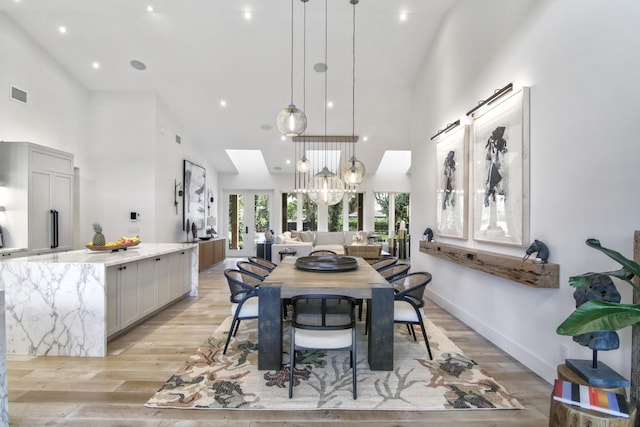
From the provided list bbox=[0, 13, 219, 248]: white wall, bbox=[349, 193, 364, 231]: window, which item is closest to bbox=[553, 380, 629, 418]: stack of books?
bbox=[0, 13, 219, 248]: white wall

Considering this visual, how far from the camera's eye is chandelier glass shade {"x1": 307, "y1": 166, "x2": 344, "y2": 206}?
5.14 m

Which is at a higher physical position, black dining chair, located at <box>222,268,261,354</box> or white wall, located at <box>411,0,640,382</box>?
white wall, located at <box>411,0,640,382</box>

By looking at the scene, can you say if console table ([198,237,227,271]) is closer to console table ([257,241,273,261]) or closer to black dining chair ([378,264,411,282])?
console table ([257,241,273,261])

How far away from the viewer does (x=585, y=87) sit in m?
2.14

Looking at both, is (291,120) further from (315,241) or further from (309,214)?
(309,214)

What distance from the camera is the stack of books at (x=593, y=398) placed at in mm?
1328

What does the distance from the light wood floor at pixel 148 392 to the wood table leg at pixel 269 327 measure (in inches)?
21.7

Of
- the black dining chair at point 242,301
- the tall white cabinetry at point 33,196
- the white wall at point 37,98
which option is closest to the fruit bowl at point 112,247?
the tall white cabinetry at point 33,196

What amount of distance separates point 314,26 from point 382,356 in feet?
15.3

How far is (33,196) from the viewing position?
14.0ft

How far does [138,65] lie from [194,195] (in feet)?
11.6

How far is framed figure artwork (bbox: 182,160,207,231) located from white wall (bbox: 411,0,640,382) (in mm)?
6529

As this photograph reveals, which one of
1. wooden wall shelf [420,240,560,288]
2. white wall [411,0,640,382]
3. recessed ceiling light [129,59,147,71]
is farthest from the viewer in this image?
recessed ceiling light [129,59,147,71]

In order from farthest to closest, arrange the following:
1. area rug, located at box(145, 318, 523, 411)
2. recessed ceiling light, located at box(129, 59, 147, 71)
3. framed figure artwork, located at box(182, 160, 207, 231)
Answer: framed figure artwork, located at box(182, 160, 207, 231) < recessed ceiling light, located at box(129, 59, 147, 71) < area rug, located at box(145, 318, 523, 411)
